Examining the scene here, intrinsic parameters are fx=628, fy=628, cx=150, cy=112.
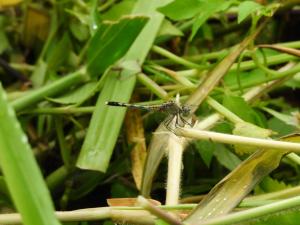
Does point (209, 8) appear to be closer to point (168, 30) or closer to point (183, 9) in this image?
point (183, 9)

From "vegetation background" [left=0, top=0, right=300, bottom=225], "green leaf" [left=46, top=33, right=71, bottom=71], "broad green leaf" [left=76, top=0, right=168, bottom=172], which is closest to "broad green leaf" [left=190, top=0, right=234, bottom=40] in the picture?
"vegetation background" [left=0, top=0, right=300, bottom=225]

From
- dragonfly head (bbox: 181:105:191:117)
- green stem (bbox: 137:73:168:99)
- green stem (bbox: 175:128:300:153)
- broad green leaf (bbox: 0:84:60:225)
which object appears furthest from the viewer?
green stem (bbox: 137:73:168:99)

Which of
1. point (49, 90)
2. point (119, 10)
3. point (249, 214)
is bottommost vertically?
point (249, 214)

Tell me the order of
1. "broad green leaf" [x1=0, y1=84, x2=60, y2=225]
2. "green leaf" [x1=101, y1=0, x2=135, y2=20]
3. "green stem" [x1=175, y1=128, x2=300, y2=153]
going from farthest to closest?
"green leaf" [x1=101, y1=0, x2=135, y2=20], "green stem" [x1=175, y1=128, x2=300, y2=153], "broad green leaf" [x1=0, y1=84, x2=60, y2=225]

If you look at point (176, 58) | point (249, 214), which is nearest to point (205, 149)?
point (176, 58)

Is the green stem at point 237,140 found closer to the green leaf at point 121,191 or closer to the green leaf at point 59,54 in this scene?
the green leaf at point 121,191

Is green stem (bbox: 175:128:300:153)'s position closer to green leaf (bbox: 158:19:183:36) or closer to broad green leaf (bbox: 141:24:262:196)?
broad green leaf (bbox: 141:24:262:196)

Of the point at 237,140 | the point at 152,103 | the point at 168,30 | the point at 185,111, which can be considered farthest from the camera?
the point at 168,30
